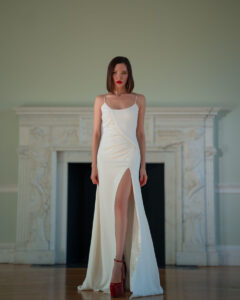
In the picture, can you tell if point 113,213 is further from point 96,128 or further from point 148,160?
point 148,160

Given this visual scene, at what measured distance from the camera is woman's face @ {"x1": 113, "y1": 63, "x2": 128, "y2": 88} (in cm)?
273

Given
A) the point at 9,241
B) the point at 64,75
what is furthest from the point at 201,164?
the point at 9,241

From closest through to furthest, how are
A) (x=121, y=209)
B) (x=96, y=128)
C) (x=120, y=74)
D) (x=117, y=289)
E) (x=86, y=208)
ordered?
(x=117, y=289), (x=121, y=209), (x=120, y=74), (x=96, y=128), (x=86, y=208)

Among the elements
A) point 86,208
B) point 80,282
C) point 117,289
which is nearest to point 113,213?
point 117,289

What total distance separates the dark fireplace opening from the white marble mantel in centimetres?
17

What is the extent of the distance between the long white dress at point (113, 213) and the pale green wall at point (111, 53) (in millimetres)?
2228

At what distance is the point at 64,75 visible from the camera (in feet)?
16.2

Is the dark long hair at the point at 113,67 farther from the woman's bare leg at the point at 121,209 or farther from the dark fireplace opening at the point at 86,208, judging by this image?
the dark fireplace opening at the point at 86,208

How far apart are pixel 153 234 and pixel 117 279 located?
2.47m

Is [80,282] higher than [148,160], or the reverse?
[148,160]

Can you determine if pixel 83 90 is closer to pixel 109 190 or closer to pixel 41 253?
pixel 41 253

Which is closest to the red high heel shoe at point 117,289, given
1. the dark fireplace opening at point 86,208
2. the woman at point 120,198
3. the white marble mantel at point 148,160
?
the woman at point 120,198

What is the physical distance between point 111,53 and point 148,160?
1399 mm

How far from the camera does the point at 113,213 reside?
2.68m
